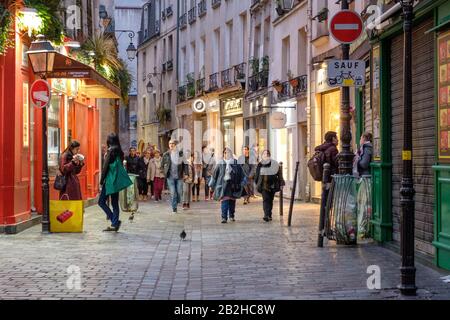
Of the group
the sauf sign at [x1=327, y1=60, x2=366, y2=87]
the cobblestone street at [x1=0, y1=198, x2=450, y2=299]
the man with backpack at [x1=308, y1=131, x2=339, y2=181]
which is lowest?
the cobblestone street at [x1=0, y1=198, x2=450, y2=299]

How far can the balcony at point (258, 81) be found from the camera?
1254 inches

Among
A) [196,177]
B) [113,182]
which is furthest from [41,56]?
[196,177]

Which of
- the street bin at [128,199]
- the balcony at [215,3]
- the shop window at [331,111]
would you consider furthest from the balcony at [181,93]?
the street bin at [128,199]

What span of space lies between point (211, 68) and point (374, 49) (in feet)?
90.6

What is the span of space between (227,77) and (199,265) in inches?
1088

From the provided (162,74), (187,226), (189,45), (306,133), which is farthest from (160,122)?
(187,226)

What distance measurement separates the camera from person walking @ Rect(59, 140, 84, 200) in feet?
52.7

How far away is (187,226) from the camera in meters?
17.0

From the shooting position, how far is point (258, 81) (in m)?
32.9

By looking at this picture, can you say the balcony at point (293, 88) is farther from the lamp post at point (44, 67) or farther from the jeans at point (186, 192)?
the lamp post at point (44, 67)

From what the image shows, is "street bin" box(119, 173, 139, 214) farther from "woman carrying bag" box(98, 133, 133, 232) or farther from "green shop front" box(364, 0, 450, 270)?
"green shop front" box(364, 0, 450, 270)

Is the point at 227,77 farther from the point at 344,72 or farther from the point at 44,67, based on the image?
the point at 344,72

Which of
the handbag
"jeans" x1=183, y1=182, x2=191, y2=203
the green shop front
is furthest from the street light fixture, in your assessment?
"jeans" x1=183, y1=182, x2=191, y2=203

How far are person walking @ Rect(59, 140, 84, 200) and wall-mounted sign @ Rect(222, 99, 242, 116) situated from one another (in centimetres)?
2094
